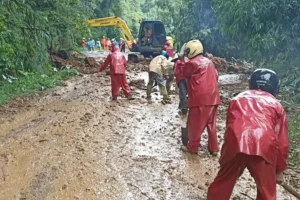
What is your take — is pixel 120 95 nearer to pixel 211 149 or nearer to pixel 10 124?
pixel 10 124

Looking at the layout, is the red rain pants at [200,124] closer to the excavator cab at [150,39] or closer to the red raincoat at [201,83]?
the red raincoat at [201,83]

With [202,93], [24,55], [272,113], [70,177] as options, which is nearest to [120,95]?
[24,55]

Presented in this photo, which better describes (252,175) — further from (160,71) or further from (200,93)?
(160,71)

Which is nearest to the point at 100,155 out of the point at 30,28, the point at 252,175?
the point at 252,175

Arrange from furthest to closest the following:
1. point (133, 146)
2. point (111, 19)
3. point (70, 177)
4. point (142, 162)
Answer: point (111, 19) → point (133, 146) → point (142, 162) → point (70, 177)

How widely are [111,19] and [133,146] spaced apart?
2247 centimetres

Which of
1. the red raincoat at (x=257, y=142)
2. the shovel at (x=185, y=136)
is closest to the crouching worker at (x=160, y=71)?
the shovel at (x=185, y=136)

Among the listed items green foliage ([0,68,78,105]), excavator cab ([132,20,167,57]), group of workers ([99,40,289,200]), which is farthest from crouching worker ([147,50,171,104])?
excavator cab ([132,20,167,57])

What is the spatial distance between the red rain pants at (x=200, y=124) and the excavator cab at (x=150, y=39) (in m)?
19.4

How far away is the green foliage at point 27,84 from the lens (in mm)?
12297

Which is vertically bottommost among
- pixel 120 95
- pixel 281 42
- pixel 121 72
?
pixel 120 95

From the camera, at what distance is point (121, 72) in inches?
454

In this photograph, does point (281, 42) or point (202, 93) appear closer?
point (202, 93)

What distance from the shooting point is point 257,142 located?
359 cm
